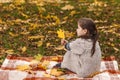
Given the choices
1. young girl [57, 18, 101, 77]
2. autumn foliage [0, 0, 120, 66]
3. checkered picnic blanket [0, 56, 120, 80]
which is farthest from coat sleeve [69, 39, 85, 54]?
autumn foliage [0, 0, 120, 66]

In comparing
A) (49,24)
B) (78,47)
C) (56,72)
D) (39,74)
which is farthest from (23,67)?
(49,24)

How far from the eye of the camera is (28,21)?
9.41 m

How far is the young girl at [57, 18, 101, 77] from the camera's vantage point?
590cm

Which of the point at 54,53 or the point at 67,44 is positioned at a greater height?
the point at 67,44

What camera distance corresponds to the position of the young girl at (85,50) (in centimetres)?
590

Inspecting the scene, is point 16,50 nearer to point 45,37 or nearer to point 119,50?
point 45,37

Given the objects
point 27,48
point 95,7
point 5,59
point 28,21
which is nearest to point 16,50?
point 27,48

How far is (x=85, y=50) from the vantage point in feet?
19.4

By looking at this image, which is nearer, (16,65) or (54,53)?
(16,65)

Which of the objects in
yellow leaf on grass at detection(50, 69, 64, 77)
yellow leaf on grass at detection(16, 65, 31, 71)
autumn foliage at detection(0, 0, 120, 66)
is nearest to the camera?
yellow leaf on grass at detection(50, 69, 64, 77)

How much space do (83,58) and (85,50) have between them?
0.12 meters

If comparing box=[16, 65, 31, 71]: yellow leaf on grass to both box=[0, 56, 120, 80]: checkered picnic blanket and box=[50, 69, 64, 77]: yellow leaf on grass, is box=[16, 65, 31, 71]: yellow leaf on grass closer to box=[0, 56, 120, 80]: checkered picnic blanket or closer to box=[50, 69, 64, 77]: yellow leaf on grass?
box=[0, 56, 120, 80]: checkered picnic blanket

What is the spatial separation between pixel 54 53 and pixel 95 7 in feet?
10.9

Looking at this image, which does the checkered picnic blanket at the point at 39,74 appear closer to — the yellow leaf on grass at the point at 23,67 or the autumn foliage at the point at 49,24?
the yellow leaf on grass at the point at 23,67
